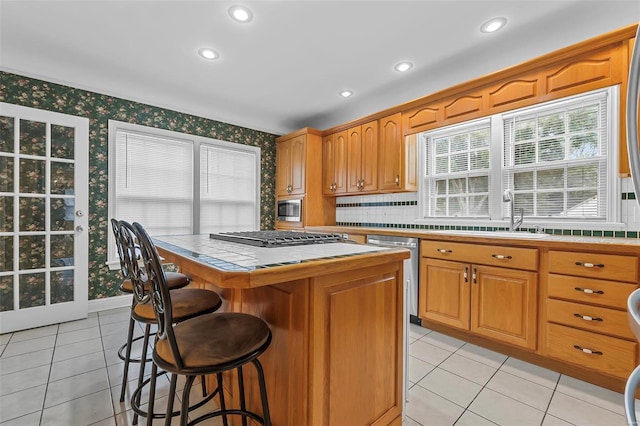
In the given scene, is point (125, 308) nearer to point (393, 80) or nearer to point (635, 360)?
point (393, 80)

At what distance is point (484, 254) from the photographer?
236 cm

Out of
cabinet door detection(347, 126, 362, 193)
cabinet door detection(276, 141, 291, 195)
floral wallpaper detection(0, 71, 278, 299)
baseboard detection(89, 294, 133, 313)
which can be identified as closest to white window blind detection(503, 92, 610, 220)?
cabinet door detection(347, 126, 362, 193)

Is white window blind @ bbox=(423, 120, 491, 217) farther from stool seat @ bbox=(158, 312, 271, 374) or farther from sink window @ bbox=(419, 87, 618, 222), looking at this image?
stool seat @ bbox=(158, 312, 271, 374)

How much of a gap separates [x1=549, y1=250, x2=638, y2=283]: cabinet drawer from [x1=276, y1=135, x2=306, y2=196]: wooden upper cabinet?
299 centimetres

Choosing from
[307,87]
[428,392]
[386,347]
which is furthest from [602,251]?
[307,87]

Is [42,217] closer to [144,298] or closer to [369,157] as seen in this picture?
[144,298]

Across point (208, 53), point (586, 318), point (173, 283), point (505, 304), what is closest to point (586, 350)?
point (586, 318)

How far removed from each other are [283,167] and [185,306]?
11.1ft

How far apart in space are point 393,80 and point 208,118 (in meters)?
2.54

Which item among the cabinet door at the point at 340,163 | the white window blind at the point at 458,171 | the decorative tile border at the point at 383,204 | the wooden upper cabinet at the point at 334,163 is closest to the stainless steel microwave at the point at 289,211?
the wooden upper cabinet at the point at 334,163

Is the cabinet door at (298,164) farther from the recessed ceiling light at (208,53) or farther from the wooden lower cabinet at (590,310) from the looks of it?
the wooden lower cabinet at (590,310)

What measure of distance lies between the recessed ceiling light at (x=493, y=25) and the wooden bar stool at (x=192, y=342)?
8.87ft

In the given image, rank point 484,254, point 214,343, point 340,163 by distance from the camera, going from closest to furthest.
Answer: point 214,343
point 484,254
point 340,163

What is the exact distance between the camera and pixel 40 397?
1737 mm
